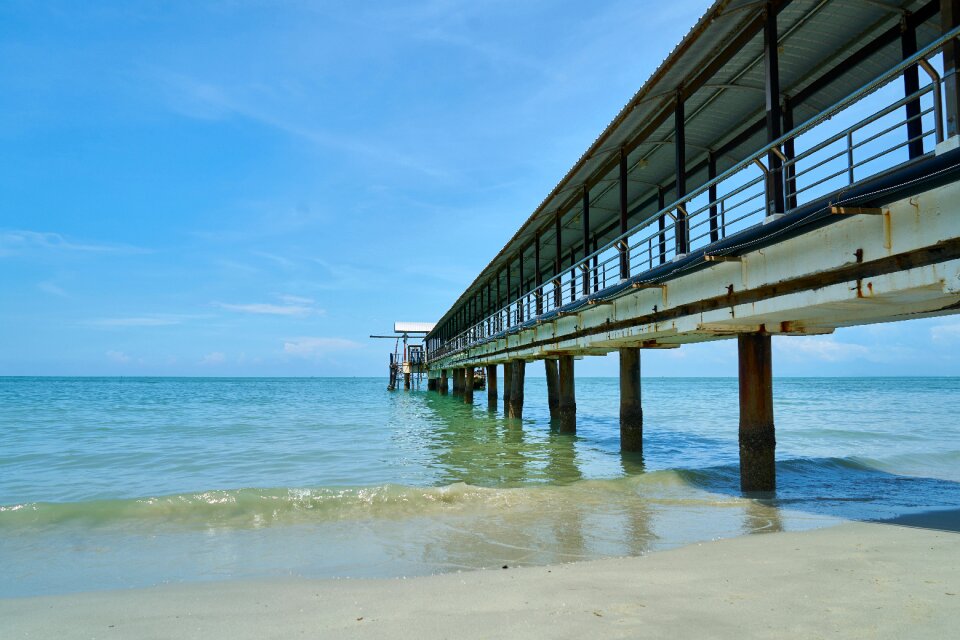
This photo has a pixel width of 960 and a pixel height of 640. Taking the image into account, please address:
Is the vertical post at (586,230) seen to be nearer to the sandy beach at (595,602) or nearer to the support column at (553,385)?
the sandy beach at (595,602)

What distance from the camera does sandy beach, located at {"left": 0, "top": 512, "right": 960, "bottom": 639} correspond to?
423 centimetres

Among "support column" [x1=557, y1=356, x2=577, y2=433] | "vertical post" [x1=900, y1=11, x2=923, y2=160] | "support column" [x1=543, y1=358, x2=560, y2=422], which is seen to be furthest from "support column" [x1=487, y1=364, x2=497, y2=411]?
"vertical post" [x1=900, y1=11, x2=923, y2=160]

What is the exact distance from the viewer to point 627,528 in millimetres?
7973

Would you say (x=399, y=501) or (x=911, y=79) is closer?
(x=911, y=79)

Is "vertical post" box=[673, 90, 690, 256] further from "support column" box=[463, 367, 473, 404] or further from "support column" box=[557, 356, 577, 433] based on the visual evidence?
"support column" box=[463, 367, 473, 404]

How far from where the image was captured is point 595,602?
4750 mm

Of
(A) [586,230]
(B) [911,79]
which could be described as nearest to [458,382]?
(A) [586,230]

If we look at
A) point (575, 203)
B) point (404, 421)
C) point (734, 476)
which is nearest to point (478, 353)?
point (404, 421)

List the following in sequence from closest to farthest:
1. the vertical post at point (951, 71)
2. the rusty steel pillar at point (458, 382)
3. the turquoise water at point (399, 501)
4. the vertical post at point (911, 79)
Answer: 1. the vertical post at point (951, 71)
2. the turquoise water at point (399, 501)
3. the vertical post at point (911, 79)
4. the rusty steel pillar at point (458, 382)

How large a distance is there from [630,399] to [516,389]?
437 inches

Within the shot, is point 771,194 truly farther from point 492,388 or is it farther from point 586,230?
point 492,388

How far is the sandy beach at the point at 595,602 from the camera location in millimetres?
4234

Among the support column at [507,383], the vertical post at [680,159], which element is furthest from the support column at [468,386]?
the vertical post at [680,159]

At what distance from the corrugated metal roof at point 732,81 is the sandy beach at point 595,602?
6.61m
